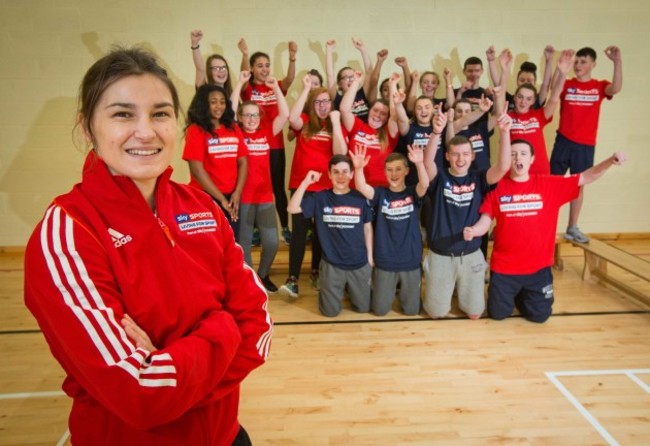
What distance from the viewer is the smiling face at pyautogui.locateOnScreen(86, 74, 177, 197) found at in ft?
3.61

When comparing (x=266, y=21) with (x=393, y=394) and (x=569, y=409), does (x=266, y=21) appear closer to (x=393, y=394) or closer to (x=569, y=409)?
(x=393, y=394)

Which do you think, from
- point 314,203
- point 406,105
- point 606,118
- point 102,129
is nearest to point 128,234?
point 102,129

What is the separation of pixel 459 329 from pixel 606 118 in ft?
11.2

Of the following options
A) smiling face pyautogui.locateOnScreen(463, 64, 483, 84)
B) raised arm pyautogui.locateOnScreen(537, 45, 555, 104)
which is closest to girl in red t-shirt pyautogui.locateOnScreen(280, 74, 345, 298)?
smiling face pyautogui.locateOnScreen(463, 64, 483, 84)

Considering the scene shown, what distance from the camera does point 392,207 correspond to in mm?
4047

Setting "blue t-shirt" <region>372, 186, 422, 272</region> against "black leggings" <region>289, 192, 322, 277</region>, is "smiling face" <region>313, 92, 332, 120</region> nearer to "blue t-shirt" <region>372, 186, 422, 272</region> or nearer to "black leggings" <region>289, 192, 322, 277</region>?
"black leggings" <region>289, 192, 322, 277</region>

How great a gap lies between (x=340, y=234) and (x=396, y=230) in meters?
0.43

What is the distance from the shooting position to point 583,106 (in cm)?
506

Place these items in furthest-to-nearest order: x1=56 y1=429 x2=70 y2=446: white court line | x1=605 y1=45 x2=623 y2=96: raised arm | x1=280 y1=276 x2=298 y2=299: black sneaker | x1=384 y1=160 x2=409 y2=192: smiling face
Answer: x1=605 y1=45 x2=623 y2=96: raised arm < x1=280 y1=276 x2=298 y2=299: black sneaker < x1=384 y1=160 x2=409 y2=192: smiling face < x1=56 y1=429 x2=70 y2=446: white court line

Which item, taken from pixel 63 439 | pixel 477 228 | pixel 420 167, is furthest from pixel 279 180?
pixel 63 439

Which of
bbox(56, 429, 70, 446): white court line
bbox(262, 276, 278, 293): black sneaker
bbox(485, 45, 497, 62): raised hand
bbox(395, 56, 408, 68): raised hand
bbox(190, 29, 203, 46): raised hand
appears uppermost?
bbox(190, 29, 203, 46): raised hand

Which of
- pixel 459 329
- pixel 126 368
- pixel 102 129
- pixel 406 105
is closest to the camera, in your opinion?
pixel 126 368

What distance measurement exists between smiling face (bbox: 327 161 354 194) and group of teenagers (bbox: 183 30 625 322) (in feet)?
0.03

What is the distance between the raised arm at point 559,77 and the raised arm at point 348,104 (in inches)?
68.8
